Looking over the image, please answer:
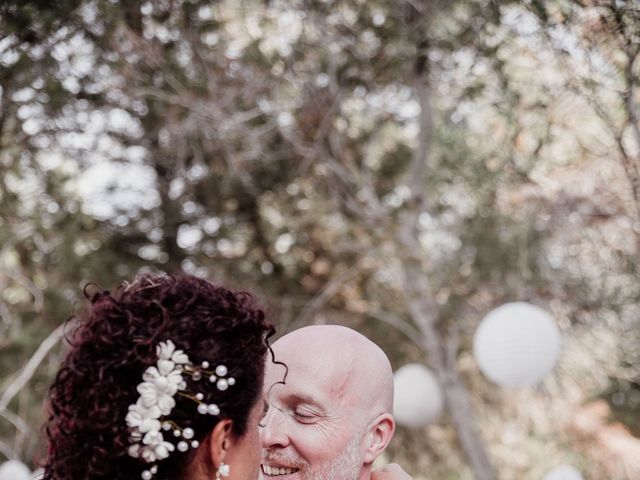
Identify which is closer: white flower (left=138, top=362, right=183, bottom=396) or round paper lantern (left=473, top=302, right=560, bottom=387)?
white flower (left=138, top=362, right=183, bottom=396)

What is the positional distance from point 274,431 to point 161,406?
74 cm

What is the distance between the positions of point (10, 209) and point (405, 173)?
13.2 ft

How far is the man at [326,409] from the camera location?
8.23 feet

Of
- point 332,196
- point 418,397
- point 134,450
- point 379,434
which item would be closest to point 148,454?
point 134,450

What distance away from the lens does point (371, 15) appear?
7074 mm

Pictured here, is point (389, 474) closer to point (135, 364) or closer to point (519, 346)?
point (135, 364)

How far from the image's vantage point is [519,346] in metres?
6.19

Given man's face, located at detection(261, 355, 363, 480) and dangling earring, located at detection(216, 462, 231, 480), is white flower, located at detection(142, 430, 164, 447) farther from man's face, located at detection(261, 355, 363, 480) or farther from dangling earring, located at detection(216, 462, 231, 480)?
man's face, located at detection(261, 355, 363, 480)

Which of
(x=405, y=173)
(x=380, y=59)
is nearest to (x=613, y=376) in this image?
(x=405, y=173)

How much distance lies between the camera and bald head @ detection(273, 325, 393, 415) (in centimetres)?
254

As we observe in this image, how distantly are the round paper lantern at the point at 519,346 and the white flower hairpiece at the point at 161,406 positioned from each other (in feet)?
15.0

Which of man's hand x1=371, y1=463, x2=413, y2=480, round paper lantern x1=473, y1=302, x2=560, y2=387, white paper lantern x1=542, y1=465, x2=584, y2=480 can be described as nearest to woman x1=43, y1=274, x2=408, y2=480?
man's hand x1=371, y1=463, x2=413, y2=480

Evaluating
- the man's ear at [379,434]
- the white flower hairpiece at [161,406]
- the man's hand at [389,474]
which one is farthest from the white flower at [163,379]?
the man's hand at [389,474]

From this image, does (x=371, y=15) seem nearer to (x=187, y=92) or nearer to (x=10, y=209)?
(x=187, y=92)
